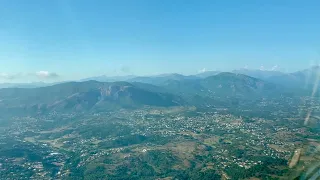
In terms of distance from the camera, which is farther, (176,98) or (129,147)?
(176,98)

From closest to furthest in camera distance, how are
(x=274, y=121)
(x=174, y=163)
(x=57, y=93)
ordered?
1. (x=174, y=163)
2. (x=274, y=121)
3. (x=57, y=93)

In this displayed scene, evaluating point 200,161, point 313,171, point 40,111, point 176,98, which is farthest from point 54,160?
point 176,98

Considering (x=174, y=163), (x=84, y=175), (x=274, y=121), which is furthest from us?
(x=274, y=121)

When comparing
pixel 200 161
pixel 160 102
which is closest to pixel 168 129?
pixel 200 161

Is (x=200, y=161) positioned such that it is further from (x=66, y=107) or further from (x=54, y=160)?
(x=66, y=107)

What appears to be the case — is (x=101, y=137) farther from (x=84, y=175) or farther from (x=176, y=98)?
(x=176, y=98)

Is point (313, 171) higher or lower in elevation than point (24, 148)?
higher

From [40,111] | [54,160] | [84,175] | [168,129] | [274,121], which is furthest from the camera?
[40,111]

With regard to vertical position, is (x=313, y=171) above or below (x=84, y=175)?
above

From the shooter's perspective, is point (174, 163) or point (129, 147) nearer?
point (174, 163)
